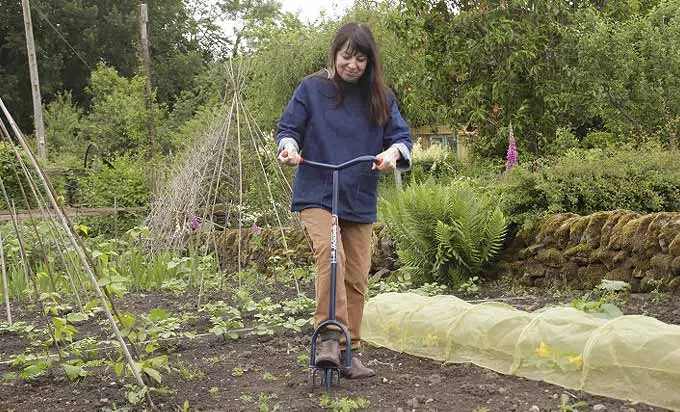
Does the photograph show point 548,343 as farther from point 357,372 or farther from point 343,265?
point 343,265

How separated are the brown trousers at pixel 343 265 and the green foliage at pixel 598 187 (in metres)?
2.47

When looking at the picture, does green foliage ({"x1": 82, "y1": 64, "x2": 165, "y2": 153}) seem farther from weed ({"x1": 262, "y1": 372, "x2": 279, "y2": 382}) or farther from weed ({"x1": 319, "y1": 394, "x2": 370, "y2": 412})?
weed ({"x1": 319, "y1": 394, "x2": 370, "y2": 412})

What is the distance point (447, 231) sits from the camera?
19.1 ft

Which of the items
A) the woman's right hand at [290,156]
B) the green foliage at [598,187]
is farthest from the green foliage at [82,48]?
the woman's right hand at [290,156]

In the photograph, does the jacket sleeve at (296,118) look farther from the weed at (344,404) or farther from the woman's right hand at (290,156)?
the weed at (344,404)

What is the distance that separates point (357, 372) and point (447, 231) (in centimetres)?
235

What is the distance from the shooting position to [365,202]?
3.76 meters

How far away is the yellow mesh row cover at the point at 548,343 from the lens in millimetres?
3123

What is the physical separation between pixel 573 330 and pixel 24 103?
3096 centimetres

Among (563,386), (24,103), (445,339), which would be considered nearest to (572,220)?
(445,339)

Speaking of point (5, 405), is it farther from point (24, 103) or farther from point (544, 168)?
point (24, 103)

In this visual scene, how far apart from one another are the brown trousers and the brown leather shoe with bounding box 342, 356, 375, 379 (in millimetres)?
135

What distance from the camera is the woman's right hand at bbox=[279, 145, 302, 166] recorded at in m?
3.44

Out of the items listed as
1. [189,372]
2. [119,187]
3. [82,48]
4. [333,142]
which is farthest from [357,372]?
[82,48]
